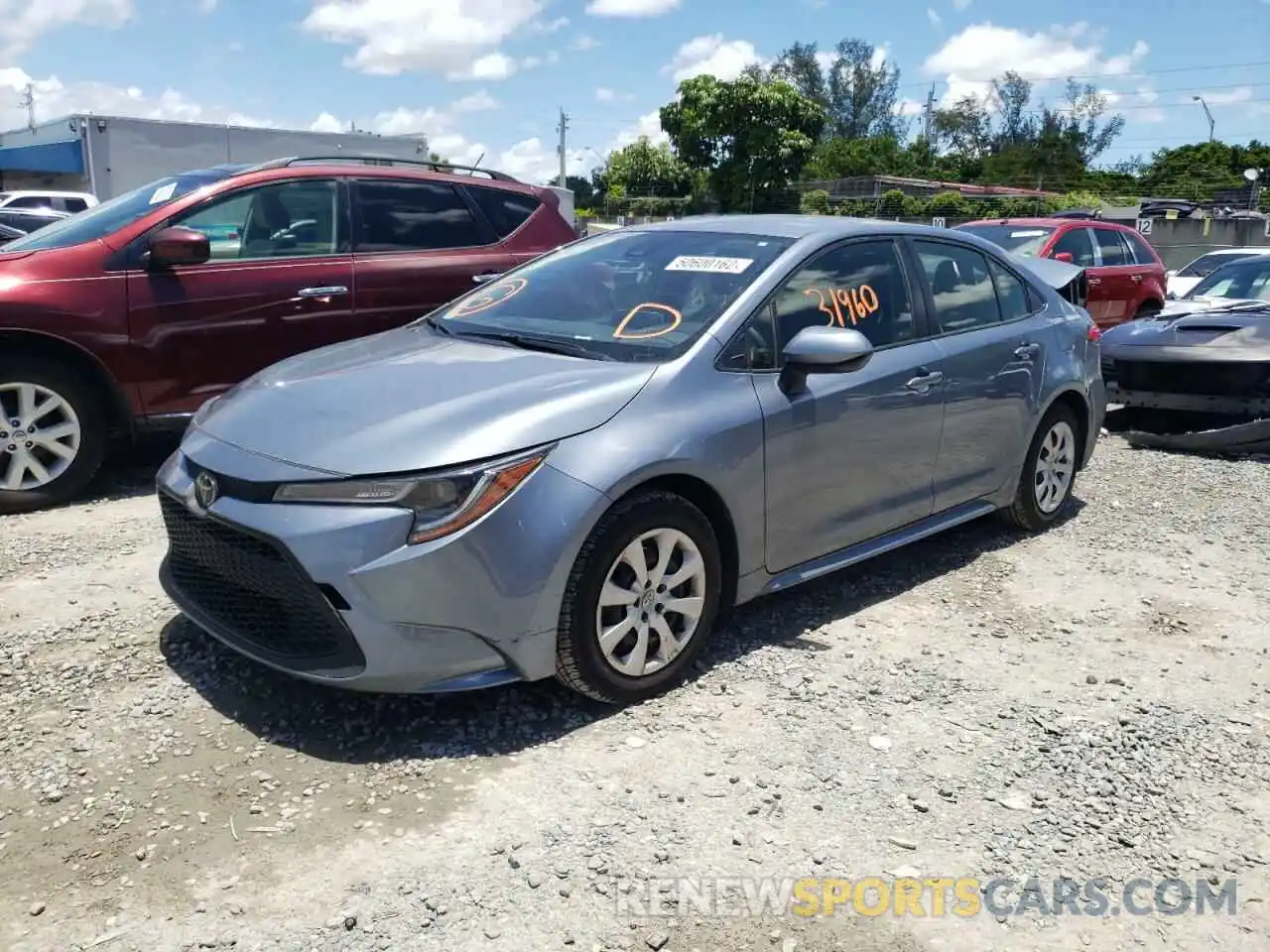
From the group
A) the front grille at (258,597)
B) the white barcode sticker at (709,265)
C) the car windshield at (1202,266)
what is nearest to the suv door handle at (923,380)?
the white barcode sticker at (709,265)

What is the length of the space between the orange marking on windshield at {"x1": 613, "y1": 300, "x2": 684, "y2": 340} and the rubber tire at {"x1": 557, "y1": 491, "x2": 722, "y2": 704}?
2.15 ft

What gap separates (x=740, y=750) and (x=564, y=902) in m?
0.87

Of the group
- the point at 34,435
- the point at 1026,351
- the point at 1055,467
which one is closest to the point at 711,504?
the point at 1026,351

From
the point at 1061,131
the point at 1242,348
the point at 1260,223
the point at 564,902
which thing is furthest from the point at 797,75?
the point at 564,902

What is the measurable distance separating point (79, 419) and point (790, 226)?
3688mm

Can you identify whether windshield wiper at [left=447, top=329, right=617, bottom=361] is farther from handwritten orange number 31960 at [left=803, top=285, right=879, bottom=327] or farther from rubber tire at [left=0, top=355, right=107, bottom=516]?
rubber tire at [left=0, top=355, right=107, bottom=516]

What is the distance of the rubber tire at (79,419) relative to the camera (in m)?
5.30

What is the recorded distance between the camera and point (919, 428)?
174 inches

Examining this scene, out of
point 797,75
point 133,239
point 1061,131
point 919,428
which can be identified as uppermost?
point 797,75

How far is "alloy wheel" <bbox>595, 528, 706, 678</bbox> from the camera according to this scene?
336 centimetres

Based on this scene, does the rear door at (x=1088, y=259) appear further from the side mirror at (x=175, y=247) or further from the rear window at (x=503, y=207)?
the side mirror at (x=175, y=247)

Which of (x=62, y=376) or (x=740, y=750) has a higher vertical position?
(x=62, y=376)

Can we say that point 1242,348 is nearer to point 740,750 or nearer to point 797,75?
point 740,750

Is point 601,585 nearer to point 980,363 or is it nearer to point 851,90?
point 980,363
